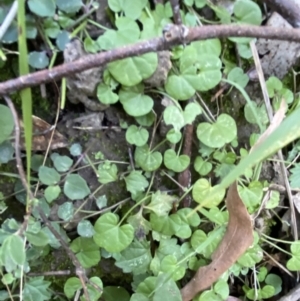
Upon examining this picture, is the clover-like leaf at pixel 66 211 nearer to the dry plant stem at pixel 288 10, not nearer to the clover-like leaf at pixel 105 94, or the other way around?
the clover-like leaf at pixel 105 94

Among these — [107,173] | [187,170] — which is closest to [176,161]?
[187,170]

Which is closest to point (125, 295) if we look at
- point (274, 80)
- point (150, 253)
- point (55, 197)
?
point (150, 253)

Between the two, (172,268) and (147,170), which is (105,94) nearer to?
(147,170)

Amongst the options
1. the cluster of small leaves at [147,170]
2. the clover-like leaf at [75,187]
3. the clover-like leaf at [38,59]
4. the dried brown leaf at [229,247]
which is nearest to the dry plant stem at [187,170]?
the cluster of small leaves at [147,170]

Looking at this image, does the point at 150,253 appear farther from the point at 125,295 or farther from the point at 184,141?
the point at 184,141

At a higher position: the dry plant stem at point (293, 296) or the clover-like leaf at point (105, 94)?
the clover-like leaf at point (105, 94)

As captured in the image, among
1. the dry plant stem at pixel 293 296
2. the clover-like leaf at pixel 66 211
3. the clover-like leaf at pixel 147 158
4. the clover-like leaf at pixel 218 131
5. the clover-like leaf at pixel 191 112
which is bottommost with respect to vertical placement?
the dry plant stem at pixel 293 296

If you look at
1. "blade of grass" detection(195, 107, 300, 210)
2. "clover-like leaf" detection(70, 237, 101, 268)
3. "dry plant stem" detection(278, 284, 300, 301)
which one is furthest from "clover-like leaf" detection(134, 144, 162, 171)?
"dry plant stem" detection(278, 284, 300, 301)
